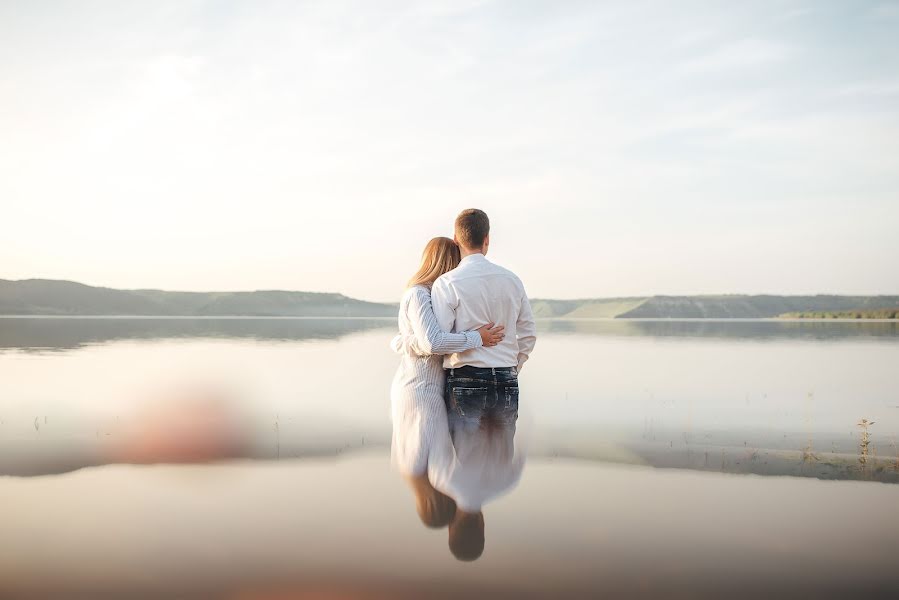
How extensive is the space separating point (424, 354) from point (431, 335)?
431mm

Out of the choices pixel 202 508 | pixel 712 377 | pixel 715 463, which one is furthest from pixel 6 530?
pixel 712 377

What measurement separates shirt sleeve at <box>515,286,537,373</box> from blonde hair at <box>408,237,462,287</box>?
69cm

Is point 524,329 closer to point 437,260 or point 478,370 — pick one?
point 478,370

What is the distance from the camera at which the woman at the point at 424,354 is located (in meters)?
5.98

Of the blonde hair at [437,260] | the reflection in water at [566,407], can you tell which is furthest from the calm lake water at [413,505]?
the blonde hair at [437,260]

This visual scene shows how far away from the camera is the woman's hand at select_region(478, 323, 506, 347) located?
606 centimetres

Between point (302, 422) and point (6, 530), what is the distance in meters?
7.21

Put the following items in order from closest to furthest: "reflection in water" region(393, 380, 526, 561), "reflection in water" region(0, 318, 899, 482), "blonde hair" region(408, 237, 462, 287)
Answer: "reflection in water" region(393, 380, 526, 561)
"blonde hair" region(408, 237, 462, 287)
"reflection in water" region(0, 318, 899, 482)

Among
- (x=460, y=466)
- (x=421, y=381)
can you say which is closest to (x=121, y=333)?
(x=421, y=381)

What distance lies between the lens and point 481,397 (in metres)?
6.20

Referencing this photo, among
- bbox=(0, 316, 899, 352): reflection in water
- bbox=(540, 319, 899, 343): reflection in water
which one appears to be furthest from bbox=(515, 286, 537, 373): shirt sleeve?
bbox=(540, 319, 899, 343): reflection in water

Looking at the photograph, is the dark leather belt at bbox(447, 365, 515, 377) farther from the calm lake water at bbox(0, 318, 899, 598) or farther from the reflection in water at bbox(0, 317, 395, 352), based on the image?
the reflection in water at bbox(0, 317, 395, 352)

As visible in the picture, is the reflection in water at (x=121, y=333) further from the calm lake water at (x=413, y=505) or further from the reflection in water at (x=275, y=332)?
the calm lake water at (x=413, y=505)

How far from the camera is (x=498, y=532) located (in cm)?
431
